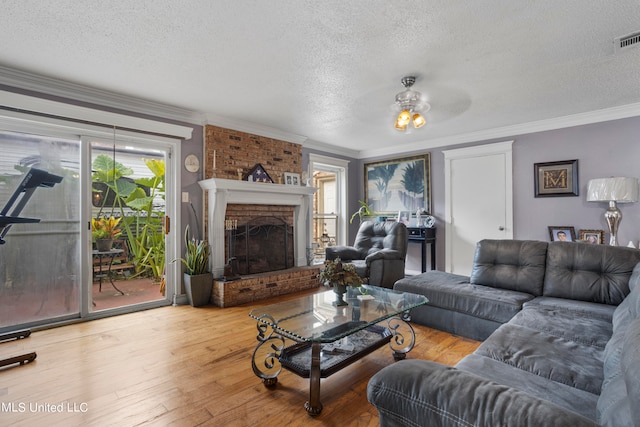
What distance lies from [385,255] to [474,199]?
1875 mm

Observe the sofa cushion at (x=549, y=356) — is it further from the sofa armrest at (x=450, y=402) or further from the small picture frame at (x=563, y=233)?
the small picture frame at (x=563, y=233)

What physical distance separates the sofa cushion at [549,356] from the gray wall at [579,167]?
3045mm

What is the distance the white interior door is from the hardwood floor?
2.43 m

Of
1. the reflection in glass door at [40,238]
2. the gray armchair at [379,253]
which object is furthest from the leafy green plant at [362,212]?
the reflection in glass door at [40,238]

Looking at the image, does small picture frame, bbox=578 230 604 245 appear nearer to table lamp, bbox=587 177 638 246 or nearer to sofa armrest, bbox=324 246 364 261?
table lamp, bbox=587 177 638 246

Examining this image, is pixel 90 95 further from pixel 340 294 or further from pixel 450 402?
pixel 450 402

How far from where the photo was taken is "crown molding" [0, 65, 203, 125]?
2.78 metres

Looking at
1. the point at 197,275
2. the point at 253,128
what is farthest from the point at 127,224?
the point at 253,128

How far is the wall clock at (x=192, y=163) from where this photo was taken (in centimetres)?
393

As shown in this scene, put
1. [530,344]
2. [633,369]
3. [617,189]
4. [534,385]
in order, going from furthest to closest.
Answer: [617,189] → [530,344] → [534,385] → [633,369]

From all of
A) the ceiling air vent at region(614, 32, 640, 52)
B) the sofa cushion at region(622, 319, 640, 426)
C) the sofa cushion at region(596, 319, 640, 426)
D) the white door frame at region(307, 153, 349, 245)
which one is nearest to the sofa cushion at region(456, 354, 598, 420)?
the sofa cushion at region(596, 319, 640, 426)

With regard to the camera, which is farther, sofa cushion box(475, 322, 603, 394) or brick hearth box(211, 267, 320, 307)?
brick hearth box(211, 267, 320, 307)

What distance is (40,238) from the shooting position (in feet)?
10.1

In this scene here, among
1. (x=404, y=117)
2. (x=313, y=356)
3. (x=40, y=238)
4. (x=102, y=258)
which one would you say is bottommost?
(x=313, y=356)
